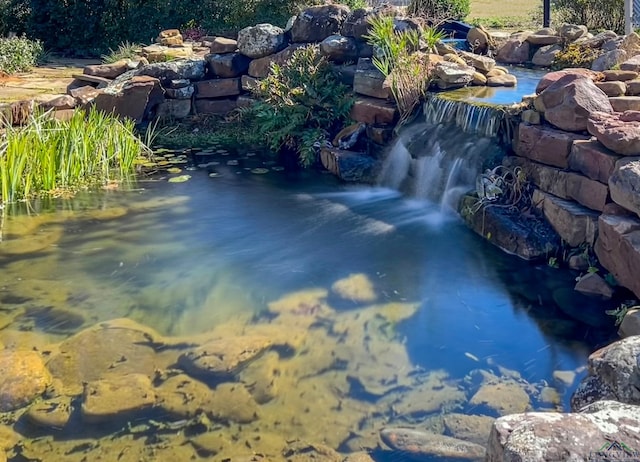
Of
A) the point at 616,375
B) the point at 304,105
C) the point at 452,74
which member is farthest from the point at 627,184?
the point at 304,105

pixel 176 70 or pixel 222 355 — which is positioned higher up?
pixel 176 70

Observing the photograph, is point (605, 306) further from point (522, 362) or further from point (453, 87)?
point (453, 87)

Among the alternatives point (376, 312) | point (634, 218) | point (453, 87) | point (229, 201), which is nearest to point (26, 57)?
point (229, 201)

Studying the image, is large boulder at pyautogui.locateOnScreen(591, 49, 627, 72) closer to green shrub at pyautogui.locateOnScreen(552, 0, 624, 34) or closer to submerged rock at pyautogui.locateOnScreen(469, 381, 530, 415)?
green shrub at pyautogui.locateOnScreen(552, 0, 624, 34)

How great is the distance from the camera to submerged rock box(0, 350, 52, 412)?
3.54 m

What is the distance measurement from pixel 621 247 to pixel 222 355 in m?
2.61

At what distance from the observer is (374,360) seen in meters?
3.99

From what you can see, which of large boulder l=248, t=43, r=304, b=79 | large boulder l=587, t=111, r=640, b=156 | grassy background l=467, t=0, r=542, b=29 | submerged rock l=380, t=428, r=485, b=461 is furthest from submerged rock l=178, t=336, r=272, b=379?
grassy background l=467, t=0, r=542, b=29

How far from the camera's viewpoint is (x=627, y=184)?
4582mm

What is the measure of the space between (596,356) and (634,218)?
5.92ft

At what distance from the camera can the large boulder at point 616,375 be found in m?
2.87

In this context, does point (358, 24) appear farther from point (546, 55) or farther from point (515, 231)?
point (515, 231)

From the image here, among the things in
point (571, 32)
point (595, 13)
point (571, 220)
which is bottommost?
point (571, 220)

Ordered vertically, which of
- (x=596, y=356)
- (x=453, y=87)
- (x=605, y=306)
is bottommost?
(x=605, y=306)
